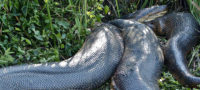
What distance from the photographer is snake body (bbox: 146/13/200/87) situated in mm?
4238

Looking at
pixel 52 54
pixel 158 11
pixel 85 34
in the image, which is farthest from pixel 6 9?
pixel 158 11

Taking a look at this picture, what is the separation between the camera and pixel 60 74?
3742 millimetres

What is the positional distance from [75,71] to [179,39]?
6.27ft

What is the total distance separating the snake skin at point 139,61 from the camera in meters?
3.90

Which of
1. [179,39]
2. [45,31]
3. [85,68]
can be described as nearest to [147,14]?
[179,39]

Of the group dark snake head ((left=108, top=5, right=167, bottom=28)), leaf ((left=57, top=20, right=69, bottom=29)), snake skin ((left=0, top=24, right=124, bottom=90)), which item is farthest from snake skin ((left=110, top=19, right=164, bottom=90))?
leaf ((left=57, top=20, right=69, bottom=29))

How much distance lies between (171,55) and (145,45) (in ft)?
1.40

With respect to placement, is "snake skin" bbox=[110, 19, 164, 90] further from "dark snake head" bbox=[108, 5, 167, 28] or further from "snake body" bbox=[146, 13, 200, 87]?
"dark snake head" bbox=[108, 5, 167, 28]

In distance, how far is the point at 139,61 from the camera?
4.18m

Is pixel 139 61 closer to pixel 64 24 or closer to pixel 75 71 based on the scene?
pixel 75 71

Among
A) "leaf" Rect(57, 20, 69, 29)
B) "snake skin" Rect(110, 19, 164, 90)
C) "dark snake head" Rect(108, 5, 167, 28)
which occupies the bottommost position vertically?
"snake skin" Rect(110, 19, 164, 90)

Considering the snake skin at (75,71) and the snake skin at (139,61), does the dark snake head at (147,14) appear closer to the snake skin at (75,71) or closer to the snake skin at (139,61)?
the snake skin at (139,61)

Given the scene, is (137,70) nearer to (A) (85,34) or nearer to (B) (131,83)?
(B) (131,83)

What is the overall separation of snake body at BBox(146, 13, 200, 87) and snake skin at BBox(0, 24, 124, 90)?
783 millimetres
